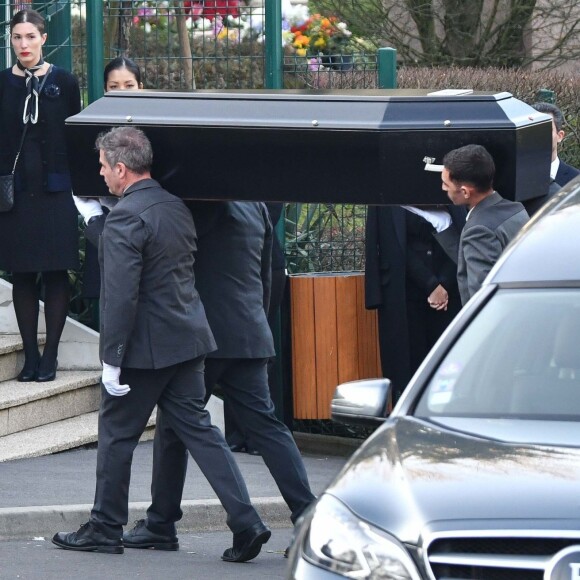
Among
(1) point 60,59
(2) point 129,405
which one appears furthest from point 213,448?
(1) point 60,59

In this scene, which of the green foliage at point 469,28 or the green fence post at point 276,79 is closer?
the green fence post at point 276,79

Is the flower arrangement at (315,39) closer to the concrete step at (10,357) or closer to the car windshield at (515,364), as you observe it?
the concrete step at (10,357)

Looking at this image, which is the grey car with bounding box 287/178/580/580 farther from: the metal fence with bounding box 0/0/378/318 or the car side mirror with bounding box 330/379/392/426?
the metal fence with bounding box 0/0/378/318

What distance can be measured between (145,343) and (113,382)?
0.71 feet

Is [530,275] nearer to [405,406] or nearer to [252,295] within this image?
[405,406]

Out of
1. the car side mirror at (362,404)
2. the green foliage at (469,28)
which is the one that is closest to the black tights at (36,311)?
the car side mirror at (362,404)

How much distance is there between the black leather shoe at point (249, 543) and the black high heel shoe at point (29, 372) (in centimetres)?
290

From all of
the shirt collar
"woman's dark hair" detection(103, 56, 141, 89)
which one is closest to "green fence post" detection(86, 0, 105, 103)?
"woman's dark hair" detection(103, 56, 141, 89)

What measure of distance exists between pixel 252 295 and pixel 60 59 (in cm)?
378

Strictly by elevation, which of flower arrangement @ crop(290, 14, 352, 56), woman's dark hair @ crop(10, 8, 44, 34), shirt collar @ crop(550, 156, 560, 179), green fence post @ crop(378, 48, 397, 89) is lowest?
shirt collar @ crop(550, 156, 560, 179)

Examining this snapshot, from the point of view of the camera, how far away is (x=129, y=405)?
6430 mm

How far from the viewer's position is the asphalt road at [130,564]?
20.7ft

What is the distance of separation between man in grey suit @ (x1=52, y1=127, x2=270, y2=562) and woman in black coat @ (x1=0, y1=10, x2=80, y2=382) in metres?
2.65

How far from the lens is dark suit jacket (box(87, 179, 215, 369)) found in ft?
20.3
